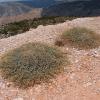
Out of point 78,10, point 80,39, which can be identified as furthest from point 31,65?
point 78,10

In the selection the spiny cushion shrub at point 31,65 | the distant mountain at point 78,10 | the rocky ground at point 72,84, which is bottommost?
the distant mountain at point 78,10

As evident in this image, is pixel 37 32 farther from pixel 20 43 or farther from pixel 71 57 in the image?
pixel 71 57

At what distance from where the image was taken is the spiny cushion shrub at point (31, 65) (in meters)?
13.6

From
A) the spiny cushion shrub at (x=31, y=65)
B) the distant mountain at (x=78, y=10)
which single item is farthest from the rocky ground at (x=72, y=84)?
the distant mountain at (x=78, y=10)

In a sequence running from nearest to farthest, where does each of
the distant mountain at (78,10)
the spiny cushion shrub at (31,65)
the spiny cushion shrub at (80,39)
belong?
1. the spiny cushion shrub at (31,65)
2. the spiny cushion shrub at (80,39)
3. the distant mountain at (78,10)

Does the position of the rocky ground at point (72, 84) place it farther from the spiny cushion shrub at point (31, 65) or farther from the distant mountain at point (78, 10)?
the distant mountain at point (78, 10)

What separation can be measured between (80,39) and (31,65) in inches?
127

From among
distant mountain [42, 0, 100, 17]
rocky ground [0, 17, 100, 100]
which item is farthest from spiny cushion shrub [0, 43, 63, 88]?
distant mountain [42, 0, 100, 17]

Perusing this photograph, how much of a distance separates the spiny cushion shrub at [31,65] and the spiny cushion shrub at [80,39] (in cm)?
166

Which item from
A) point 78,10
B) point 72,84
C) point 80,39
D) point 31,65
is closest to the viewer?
point 72,84

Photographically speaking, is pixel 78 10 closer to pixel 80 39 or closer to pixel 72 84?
pixel 80 39

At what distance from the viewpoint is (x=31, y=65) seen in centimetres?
1383

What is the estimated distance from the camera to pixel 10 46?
16781 mm

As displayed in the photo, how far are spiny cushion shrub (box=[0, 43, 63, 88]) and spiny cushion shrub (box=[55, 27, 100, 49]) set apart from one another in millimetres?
1659
